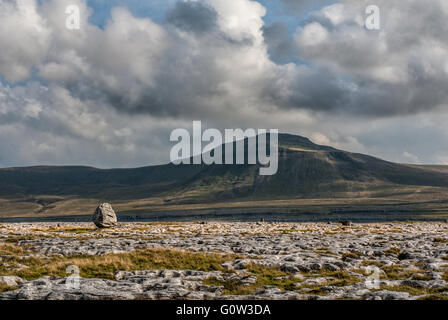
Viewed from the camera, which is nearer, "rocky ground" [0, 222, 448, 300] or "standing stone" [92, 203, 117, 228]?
"rocky ground" [0, 222, 448, 300]

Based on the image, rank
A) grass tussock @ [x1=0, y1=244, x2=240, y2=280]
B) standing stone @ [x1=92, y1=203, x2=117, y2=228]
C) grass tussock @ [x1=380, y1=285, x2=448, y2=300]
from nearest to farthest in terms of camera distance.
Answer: grass tussock @ [x1=380, y1=285, x2=448, y2=300] < grass tussock @ [x1=0, y1=244, x2=240, y2=280] < standing stone @ [x1=92, y1=203, x2=117, y2=228]

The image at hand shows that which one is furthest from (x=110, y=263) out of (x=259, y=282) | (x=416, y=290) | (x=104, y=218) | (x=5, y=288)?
(x=104, y=218)

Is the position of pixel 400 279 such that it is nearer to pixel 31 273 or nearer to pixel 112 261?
pixel 112 261

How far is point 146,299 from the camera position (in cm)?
1648

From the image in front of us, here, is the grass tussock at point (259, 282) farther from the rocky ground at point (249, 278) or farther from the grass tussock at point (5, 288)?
the grass tussock at point (5, 288)

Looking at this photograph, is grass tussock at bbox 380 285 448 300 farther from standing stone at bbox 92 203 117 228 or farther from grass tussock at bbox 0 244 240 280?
standing stone at bbox 92 203 117 228

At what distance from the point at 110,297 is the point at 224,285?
6.01 m

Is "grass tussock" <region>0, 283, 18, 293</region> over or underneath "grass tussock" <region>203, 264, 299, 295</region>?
over

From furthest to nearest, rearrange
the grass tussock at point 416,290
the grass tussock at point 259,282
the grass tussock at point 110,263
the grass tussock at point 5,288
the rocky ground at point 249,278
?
the grass tussock at point 110,263
the grass tussock at point 259,282
the grass tussock at point 5,288
the grass tussock at point 416,290
the rocky ground at point 249,278

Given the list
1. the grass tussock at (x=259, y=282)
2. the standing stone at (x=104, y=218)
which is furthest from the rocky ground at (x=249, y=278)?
the standing stone at (x=104, y=218)

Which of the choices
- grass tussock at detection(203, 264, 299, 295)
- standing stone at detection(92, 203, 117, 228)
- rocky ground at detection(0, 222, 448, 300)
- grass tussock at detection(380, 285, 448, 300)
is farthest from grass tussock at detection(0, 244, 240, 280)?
standing stone at detection(92, 203, 117, 228)
